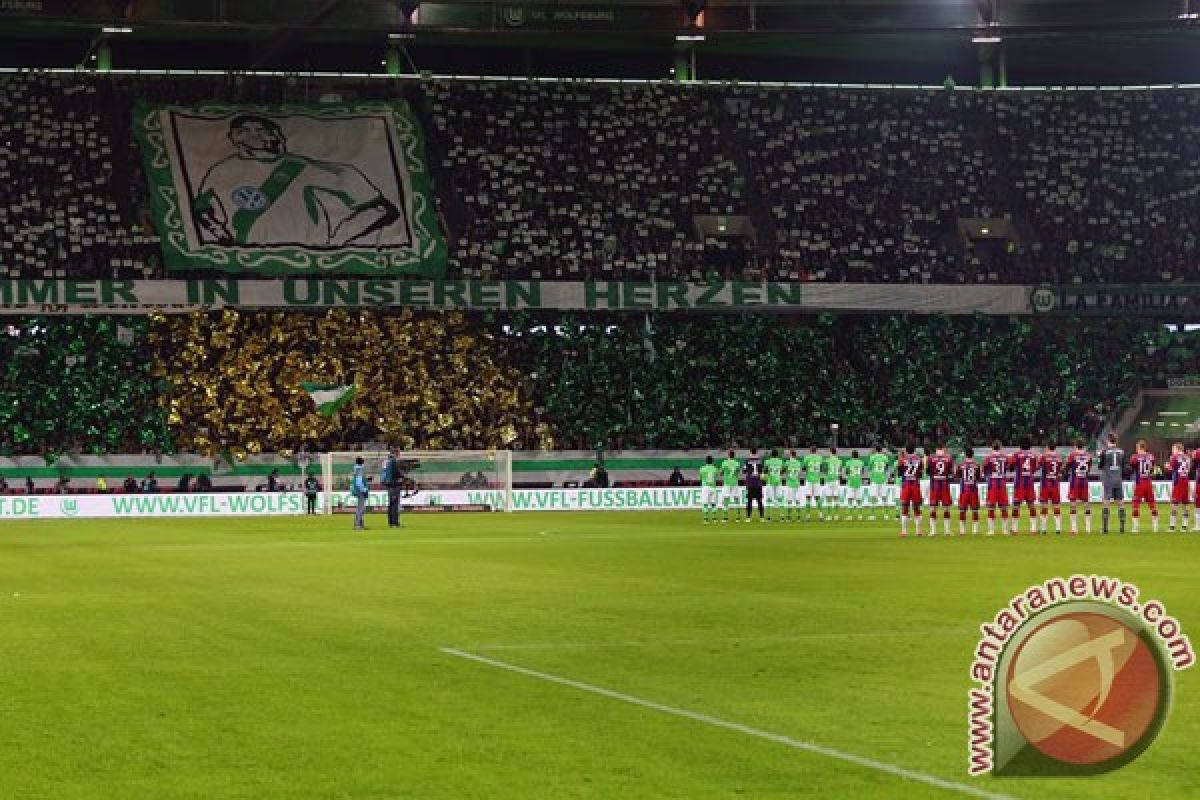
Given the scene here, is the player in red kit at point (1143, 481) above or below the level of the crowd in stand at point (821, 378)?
below

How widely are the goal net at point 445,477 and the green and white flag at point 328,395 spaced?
359cm

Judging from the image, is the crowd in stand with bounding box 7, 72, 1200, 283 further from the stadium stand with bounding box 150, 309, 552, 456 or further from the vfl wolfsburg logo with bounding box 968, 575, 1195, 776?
the vfl wolfsburg logo with bounding box 968, 575, 1195, 776

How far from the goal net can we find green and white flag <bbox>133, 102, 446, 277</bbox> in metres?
9.92

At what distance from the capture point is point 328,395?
6506 centimetres

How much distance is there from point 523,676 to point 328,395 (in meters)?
49.3

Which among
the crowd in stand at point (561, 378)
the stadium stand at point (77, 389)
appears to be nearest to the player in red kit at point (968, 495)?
the crowd in stand at point (561, 378)

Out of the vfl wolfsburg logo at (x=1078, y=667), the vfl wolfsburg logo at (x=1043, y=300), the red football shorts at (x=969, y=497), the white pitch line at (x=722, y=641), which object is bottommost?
the white pitch line at (x=722, y=641)

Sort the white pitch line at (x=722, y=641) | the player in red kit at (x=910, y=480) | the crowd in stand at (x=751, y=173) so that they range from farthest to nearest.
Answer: the crowd in stand at (x=751, y=173)
the player in red kit at (x=910, y=480)
the white pitch line at (x=722, y=641)

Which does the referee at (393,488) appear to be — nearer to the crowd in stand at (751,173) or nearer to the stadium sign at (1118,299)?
the crowd in stand at (751,173)

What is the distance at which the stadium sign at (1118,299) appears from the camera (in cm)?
7031

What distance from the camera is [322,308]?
67688 mm

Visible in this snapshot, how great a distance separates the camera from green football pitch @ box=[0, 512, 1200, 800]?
11.5 meters

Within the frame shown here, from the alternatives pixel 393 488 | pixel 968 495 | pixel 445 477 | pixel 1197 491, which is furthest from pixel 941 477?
pixel 445 477

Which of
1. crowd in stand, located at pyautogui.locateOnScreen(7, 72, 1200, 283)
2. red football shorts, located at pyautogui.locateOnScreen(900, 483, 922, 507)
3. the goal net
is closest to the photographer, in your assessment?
the goal net
